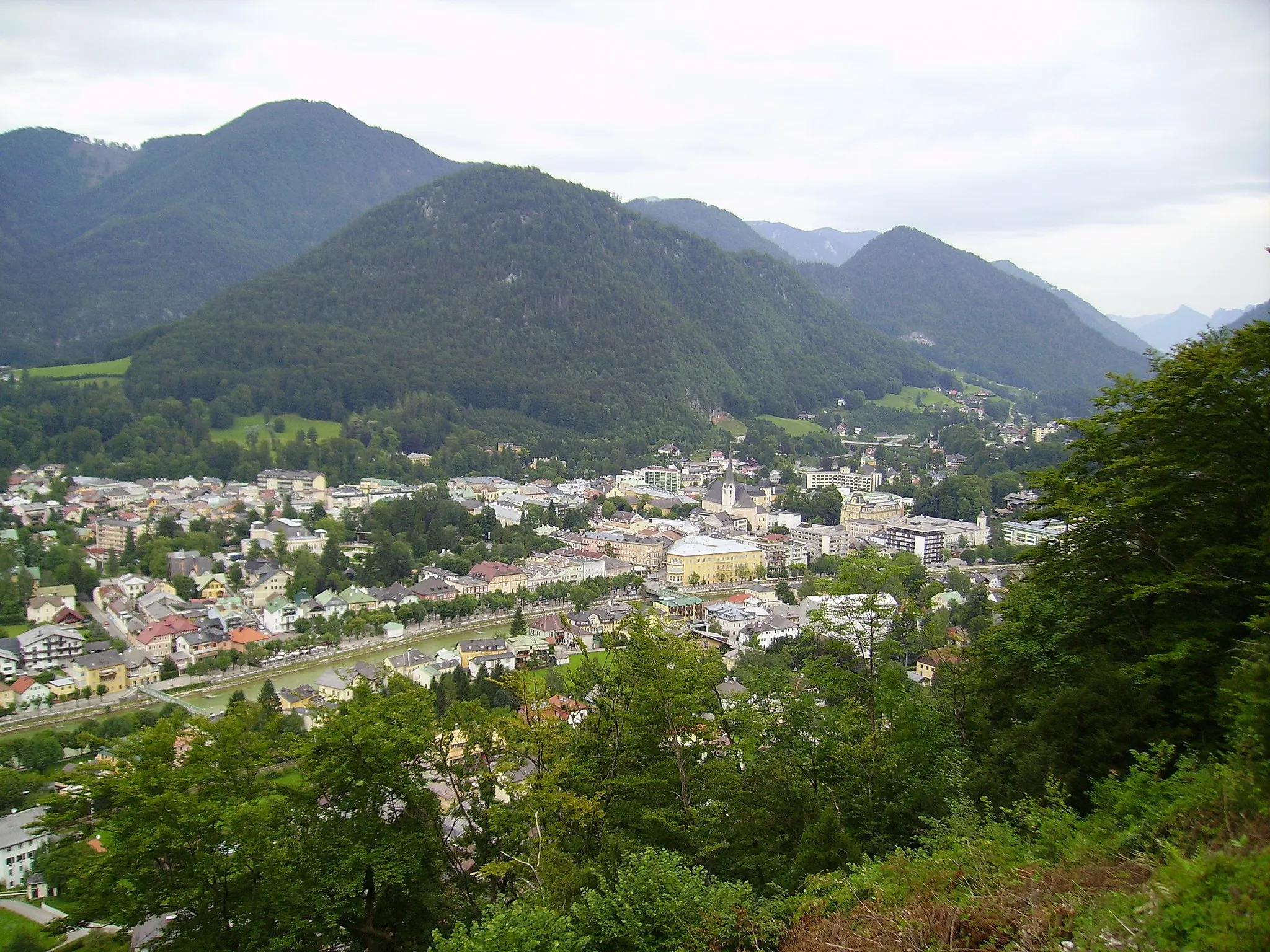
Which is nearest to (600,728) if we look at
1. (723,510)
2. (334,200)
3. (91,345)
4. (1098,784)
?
(1098,784)

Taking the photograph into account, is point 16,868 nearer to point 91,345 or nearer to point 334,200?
point 91,345

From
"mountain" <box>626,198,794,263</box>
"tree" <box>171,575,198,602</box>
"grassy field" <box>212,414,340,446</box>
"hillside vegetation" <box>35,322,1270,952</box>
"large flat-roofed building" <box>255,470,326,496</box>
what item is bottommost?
"tree" <box>171,575,198,602</box>

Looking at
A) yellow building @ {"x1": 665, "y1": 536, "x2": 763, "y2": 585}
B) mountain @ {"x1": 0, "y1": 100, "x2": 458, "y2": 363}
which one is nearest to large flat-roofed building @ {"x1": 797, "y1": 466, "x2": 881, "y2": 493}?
yellow building @ {"x1": 665, "y1": 536, "x2": 763, "y2": 585}

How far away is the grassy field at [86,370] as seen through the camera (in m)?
63.5

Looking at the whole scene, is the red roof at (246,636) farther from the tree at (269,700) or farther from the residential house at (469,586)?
the residential house at (469,586)

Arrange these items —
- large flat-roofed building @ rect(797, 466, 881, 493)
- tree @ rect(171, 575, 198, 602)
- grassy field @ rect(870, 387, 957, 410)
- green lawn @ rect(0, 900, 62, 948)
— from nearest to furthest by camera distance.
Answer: green lawn @ rect(0, 900, 62, 948), tree @ rect(171, 575, 198, 602), large flat-roofed building @ rect(797, 466, 881, 493), grassy field @ rect(870, 387, 957, 410)

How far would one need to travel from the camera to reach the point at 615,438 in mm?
66250

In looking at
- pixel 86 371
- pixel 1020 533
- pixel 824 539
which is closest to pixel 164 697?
pixel 824 539

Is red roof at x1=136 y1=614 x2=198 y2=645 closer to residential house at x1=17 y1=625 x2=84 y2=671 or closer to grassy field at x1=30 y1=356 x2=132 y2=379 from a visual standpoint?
residential house at x1=17 y1=625 x2=84 y2=671

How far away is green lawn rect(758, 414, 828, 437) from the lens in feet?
250

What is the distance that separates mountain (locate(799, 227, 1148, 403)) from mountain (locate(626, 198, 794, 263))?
83.2 feet

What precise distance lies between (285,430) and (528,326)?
28.6m

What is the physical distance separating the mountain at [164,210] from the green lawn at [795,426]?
212 ft

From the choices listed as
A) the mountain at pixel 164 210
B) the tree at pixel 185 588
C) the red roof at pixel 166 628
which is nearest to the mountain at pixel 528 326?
the mountain at pixel 164 210
